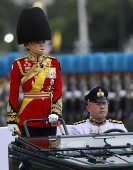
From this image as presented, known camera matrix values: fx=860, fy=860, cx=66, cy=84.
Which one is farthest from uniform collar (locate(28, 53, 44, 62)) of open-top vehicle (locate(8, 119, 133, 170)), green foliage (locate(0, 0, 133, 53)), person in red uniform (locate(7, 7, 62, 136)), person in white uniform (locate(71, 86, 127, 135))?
green foliage (locate(0, 0, 133, 53))

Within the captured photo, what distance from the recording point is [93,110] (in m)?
8.45

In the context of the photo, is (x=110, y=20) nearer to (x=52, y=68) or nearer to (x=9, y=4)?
(x=9, y=4)

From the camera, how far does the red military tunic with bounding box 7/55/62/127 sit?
28.1 feet

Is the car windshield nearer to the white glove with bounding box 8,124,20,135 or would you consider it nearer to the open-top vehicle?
the open-top vehicle

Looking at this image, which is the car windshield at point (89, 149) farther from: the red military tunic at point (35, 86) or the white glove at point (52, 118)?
the red military tunic at point (35, 86)

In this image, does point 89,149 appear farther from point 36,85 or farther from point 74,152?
point 36,85

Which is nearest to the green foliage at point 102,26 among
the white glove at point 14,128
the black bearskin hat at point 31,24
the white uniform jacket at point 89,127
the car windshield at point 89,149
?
the black bearskin hat at point 31,24

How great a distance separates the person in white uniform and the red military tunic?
0.31 m

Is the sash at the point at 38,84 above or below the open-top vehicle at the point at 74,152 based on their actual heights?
above

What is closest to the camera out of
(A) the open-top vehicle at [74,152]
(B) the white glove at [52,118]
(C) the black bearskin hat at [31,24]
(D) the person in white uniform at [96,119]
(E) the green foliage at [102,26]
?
(A) the open-top vehicle at [74,152]

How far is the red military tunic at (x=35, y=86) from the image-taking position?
8.56 meters

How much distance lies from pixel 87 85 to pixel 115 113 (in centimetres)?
118

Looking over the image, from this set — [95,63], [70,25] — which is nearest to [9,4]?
[70,25]

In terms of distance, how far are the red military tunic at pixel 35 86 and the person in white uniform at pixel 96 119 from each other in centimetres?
31
